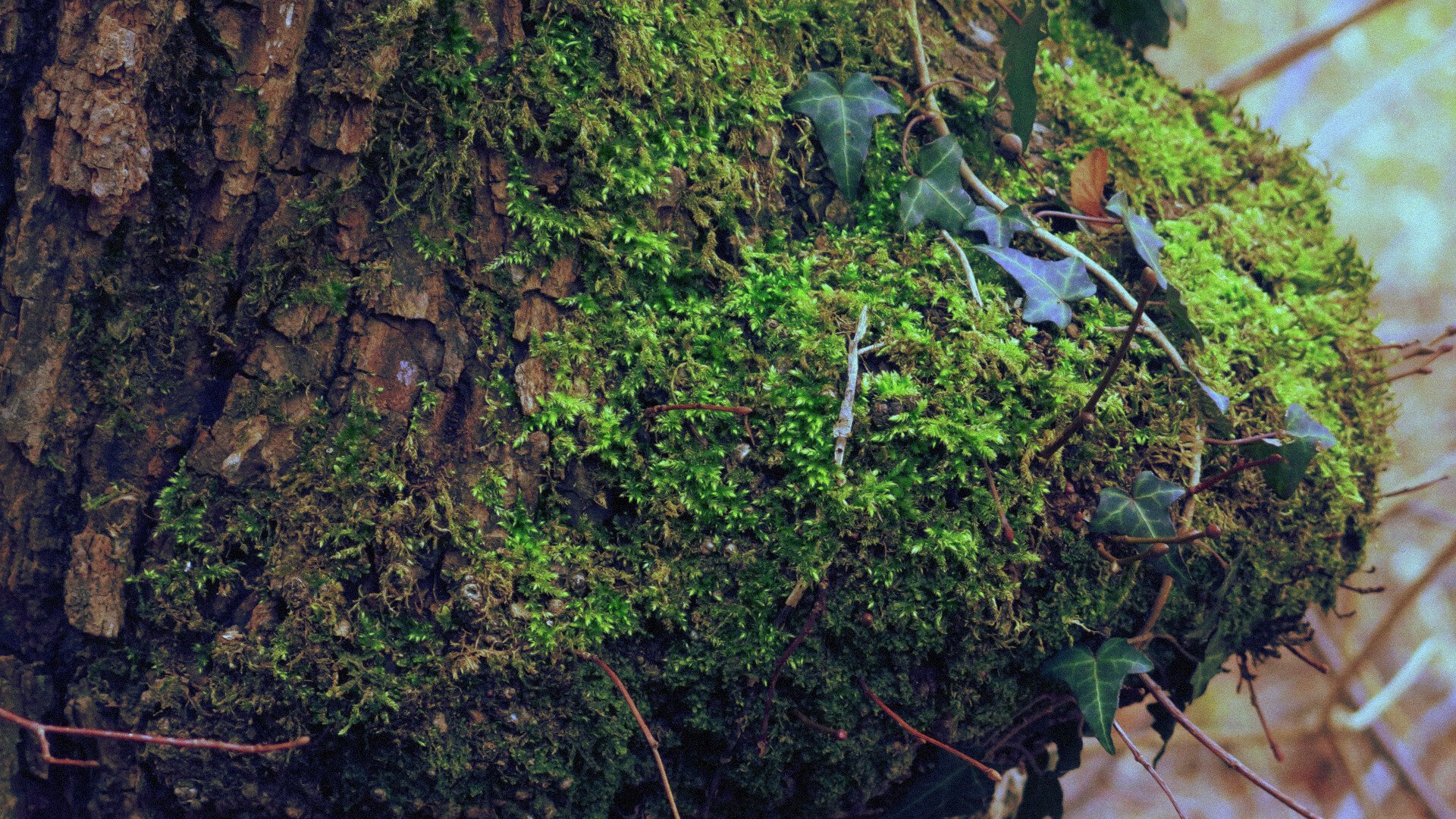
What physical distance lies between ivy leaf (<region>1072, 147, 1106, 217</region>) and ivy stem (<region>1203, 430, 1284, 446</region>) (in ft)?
1.66

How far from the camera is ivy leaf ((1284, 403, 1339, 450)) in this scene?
1469 millimetres

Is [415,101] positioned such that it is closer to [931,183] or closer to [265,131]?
[265,131]

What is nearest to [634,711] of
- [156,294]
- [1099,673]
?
[1099,673]

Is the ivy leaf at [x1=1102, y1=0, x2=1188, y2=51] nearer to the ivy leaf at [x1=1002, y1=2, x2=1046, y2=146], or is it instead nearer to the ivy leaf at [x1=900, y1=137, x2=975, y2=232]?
the ivy leaf at [x1=1002, y1=2, x2=1046, y2=146]

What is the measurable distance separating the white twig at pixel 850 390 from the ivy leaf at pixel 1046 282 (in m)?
0.32

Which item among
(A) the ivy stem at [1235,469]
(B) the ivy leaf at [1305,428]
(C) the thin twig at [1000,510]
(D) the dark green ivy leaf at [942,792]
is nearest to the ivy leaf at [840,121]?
(C) the thin twig at [1000,510]

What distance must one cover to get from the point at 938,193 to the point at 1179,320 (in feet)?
1.67

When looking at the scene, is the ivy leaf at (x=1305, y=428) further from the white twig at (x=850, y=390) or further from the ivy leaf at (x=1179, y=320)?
the white twig at (x=850, y=390)

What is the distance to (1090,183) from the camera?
1644 millimetres

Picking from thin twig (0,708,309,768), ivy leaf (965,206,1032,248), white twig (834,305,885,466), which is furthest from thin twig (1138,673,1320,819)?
thin twig (0,708,309,768)

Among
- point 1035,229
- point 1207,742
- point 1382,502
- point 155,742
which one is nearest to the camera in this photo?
point 155,742

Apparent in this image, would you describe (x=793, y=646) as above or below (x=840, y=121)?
below

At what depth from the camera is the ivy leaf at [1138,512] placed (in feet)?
4.47

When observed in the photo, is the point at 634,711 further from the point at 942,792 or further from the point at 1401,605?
the point at 1401,605
